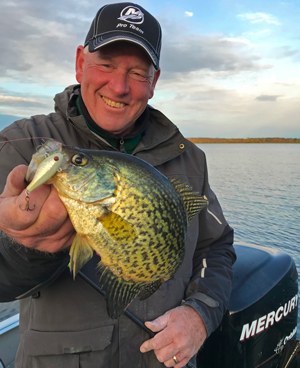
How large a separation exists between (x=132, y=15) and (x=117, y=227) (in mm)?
2183

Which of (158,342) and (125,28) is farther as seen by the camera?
(125,28)

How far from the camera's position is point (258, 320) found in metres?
3.40

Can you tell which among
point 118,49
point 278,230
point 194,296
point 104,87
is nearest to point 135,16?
point 118,49

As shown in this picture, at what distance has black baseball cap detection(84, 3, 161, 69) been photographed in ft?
8.81

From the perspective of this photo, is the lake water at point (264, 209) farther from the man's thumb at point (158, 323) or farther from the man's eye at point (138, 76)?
the man's eye at point (138, 76)

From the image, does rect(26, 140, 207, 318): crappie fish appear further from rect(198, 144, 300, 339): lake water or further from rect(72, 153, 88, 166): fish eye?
rect(198, 144, 300, 339): lake water

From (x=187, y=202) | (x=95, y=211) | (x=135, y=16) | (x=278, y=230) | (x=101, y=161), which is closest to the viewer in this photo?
(x=95, y=211)

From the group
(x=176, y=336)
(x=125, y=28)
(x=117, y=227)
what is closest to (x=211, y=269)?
(x=176, y=336)

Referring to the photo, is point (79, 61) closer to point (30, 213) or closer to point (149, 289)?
point (30, 213)

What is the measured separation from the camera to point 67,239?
1750mm

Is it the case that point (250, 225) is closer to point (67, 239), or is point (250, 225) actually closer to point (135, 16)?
point (135, 16)

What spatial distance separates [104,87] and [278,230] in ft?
30.5

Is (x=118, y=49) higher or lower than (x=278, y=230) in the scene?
higher

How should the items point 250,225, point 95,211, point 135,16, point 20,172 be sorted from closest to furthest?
point 20,172 → point 95,211 → point 135,16 → point 250,225
